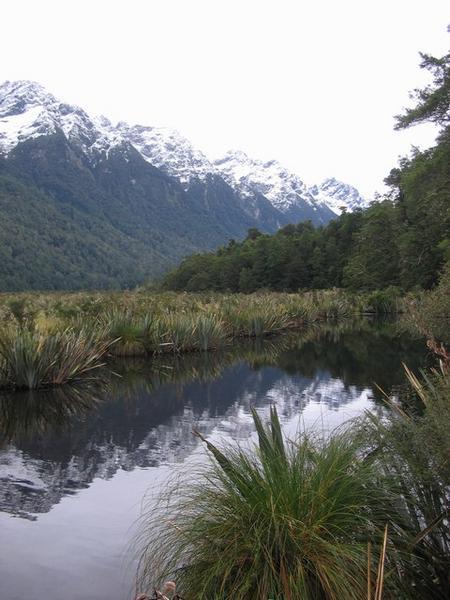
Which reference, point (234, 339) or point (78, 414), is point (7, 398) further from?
point (234, 339)

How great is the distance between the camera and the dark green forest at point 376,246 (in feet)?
80.3

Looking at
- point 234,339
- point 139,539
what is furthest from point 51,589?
point 234,339

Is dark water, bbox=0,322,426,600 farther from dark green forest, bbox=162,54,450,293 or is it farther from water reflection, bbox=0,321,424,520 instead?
dark green forest, bbox=162,54,450,293

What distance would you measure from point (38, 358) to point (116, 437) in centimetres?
374

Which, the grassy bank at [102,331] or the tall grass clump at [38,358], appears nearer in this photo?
the tall grass clump at [38,358]

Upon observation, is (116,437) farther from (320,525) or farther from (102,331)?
(102,331)

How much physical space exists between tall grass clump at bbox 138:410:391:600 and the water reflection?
7.94 ft

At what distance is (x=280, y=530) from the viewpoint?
3.28m

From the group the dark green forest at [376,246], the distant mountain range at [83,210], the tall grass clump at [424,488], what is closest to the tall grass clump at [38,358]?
the tall grass clump at [424,488]

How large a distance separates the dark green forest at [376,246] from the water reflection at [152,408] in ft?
32.1

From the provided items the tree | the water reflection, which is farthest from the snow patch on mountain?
the water reflection

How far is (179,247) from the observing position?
152 metres

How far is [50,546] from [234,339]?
1752 cm

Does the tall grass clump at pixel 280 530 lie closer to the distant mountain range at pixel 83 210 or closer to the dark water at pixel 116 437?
the dark water at pixel 116 437
